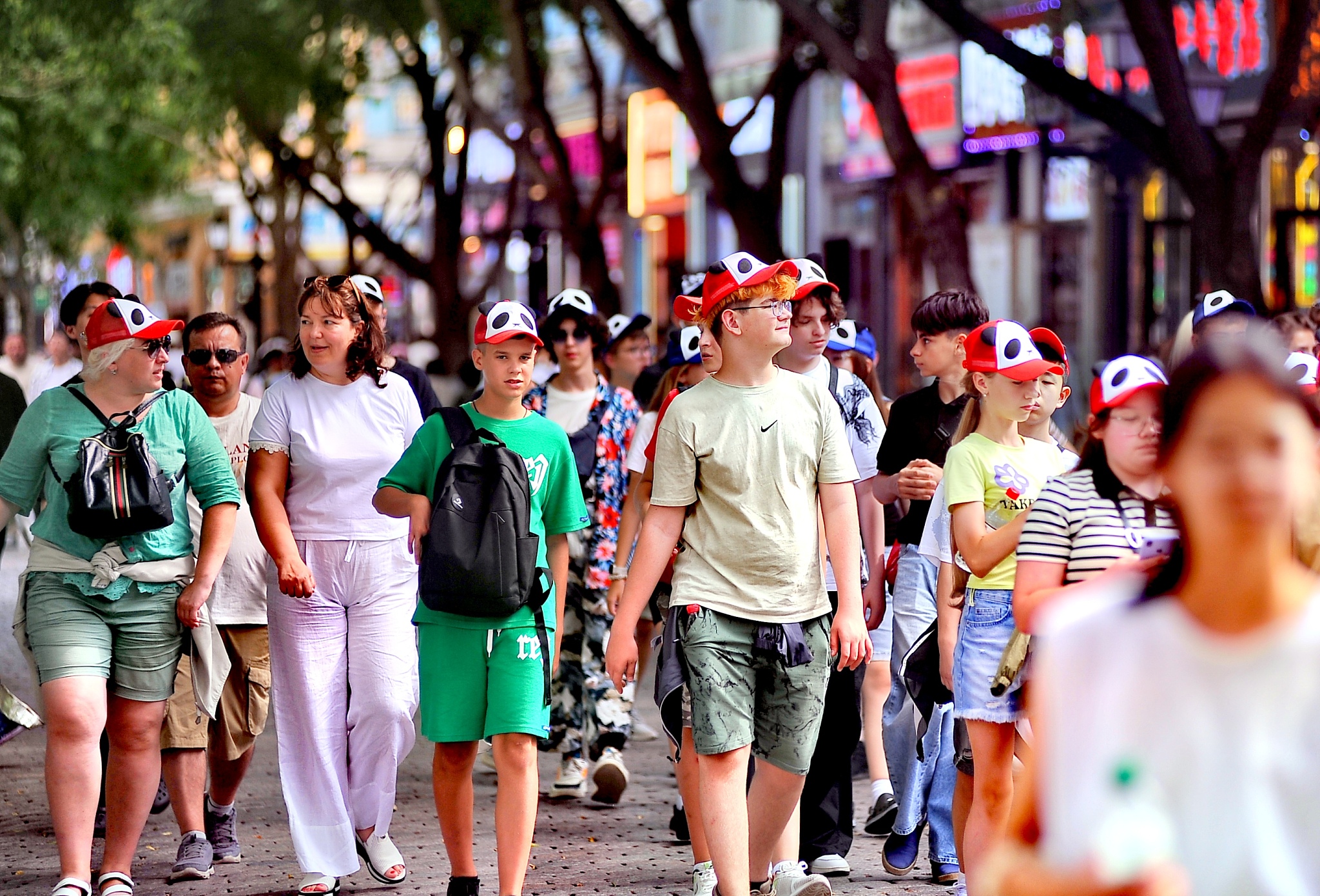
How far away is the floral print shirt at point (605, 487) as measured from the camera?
772cm

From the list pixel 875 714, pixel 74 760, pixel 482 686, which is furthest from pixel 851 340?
pixel 74 760

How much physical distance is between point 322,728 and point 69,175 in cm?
2519

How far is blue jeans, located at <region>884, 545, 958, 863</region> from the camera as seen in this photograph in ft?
20.2

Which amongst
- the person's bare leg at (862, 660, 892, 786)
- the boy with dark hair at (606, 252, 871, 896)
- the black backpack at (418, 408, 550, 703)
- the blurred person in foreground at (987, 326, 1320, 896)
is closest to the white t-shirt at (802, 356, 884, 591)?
the person's bare leg at (862, 660, 892, 786)

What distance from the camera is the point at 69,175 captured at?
94.9 feet

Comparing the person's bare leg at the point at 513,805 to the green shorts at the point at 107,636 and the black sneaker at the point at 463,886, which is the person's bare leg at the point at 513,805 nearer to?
the black sneaker at the point at 463,886

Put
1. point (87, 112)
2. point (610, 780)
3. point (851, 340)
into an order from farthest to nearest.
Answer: point (87, 112) → point (610, 780) → point (851, 340)

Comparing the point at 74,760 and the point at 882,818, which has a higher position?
the point at 74,760

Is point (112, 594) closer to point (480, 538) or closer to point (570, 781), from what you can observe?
point (480, 538)

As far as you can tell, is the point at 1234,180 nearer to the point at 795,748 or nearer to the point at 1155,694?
the point at 795,748

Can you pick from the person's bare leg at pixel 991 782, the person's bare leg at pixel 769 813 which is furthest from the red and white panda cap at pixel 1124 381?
the person's bare leg at pixel 769 813

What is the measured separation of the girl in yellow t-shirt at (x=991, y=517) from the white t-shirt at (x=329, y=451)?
2009 mm

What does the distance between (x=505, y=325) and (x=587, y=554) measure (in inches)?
96.5

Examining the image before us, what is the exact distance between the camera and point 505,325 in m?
5.52
